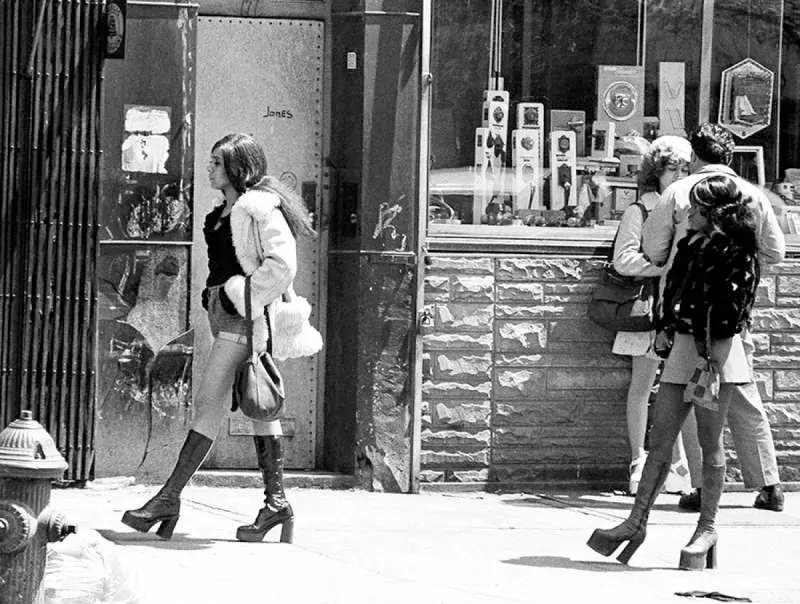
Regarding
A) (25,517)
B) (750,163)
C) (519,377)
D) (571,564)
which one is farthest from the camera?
(750,163)

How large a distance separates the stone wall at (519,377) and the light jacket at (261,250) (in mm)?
2126

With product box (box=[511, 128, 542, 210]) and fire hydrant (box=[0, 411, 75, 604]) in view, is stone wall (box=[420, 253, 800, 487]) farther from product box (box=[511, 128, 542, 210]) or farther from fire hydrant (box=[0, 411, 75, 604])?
fire hydrant (box=[0, 411, 75, 604])

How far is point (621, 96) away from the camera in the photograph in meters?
9.82

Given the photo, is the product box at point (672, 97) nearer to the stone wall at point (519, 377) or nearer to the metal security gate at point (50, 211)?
the stone wall at point (519, 377)

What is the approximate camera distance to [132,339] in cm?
877

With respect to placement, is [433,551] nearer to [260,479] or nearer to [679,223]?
[260,479]

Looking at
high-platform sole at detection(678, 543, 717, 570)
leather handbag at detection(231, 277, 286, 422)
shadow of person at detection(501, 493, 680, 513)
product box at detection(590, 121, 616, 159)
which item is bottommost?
shadow of person at detection(501, 493, 680, 513)

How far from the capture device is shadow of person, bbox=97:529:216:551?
7.26 metres

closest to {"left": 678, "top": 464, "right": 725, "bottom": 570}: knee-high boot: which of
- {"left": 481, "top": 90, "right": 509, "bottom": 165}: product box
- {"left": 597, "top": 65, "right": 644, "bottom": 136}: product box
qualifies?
{"left": 481, "top": 90, "right": 509, "bottom": 165}: product box

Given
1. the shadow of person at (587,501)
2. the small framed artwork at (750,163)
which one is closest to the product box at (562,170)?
the small framed artwork at (750,163)

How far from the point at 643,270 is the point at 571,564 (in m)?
1.99

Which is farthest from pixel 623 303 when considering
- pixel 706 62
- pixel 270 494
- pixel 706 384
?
pixel 270 494

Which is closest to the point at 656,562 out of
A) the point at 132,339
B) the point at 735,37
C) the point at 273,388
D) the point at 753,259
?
the point at 753,259

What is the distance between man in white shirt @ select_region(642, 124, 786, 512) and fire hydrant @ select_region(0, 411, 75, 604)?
10.6 feet
